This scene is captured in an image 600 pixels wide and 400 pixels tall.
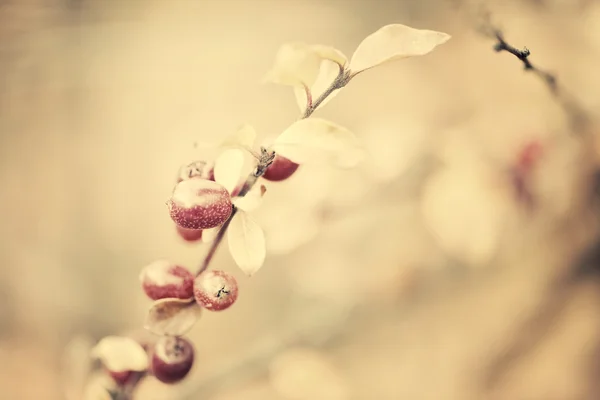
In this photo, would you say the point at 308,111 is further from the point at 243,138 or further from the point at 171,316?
the point at 171,316

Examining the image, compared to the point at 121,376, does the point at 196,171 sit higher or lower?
higher

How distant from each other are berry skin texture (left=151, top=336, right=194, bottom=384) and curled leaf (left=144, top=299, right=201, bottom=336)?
0.02 metres

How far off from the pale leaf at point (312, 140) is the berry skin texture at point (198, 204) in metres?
0.04

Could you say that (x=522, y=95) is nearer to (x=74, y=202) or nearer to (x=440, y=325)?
(x=440, y=325)

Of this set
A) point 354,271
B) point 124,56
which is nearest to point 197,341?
point 354,271

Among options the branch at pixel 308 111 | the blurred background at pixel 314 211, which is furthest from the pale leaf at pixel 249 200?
the blurred background at pixel 314 211

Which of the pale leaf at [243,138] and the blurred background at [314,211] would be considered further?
the blurred background at [314,211]

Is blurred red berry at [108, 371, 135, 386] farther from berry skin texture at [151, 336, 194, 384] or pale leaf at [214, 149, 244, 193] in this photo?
pale leaf at [214, 149, 244, 193]

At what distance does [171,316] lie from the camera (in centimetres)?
30

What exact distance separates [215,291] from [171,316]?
0.04 m

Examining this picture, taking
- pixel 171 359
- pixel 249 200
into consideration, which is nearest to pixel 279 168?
pixel 249 200

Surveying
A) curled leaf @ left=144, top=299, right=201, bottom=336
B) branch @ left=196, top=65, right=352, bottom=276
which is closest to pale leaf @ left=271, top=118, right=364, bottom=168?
branch @ left=196, top=65, right=352, bottom=276

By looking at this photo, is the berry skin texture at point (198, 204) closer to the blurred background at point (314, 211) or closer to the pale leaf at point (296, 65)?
the pale leaf at point (296, 65)

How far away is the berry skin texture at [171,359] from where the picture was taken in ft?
1.05
